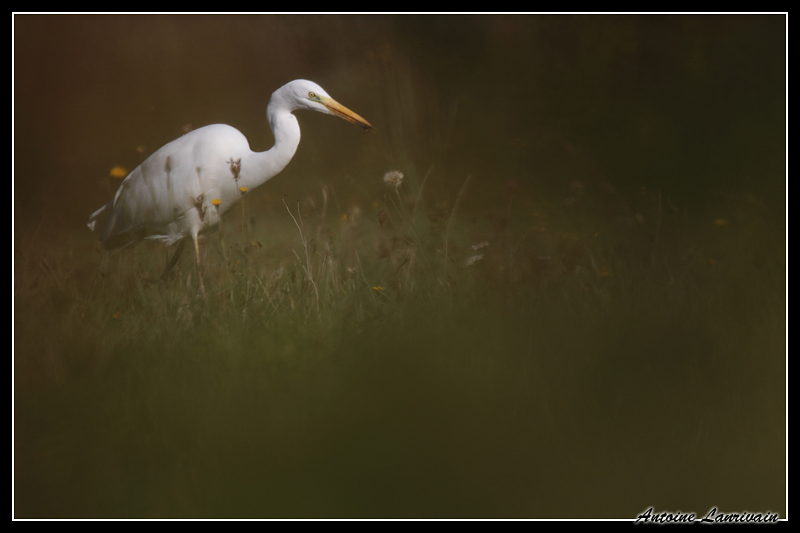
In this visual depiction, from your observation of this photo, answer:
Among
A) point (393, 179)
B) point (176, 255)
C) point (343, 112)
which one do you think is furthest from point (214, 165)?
point (393, 179)

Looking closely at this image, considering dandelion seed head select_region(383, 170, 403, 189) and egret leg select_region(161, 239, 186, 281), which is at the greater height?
dandelion seed head select_region(383, 170, 403, 189)

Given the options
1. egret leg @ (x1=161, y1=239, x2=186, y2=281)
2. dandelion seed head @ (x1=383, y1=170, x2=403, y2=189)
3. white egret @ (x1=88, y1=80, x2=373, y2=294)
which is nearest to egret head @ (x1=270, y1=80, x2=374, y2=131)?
white egret @ (x1=88, y1=80, x2=373, y2=294)

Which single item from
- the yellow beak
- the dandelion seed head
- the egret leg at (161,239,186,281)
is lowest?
the egret leg at (161,239,186,281)

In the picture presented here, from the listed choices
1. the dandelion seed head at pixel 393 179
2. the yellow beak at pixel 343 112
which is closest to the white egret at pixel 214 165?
the yellow beak at pixel 343 112

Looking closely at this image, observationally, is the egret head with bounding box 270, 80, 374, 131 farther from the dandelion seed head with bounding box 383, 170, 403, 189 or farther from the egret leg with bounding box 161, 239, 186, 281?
the egret leg with bounding box 161, 239, 186, 281

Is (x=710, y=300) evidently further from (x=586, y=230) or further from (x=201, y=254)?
(x=201, y=254)

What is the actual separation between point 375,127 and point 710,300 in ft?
5.22

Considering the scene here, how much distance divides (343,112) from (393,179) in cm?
57

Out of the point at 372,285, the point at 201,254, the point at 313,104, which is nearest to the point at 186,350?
the point at 372,285

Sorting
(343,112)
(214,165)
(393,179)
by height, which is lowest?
(393,179)

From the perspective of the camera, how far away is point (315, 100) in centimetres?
254

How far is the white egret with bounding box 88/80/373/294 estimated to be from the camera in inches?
99.9

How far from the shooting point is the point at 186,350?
1486 millimetres

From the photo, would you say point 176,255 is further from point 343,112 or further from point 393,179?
point 393,179
